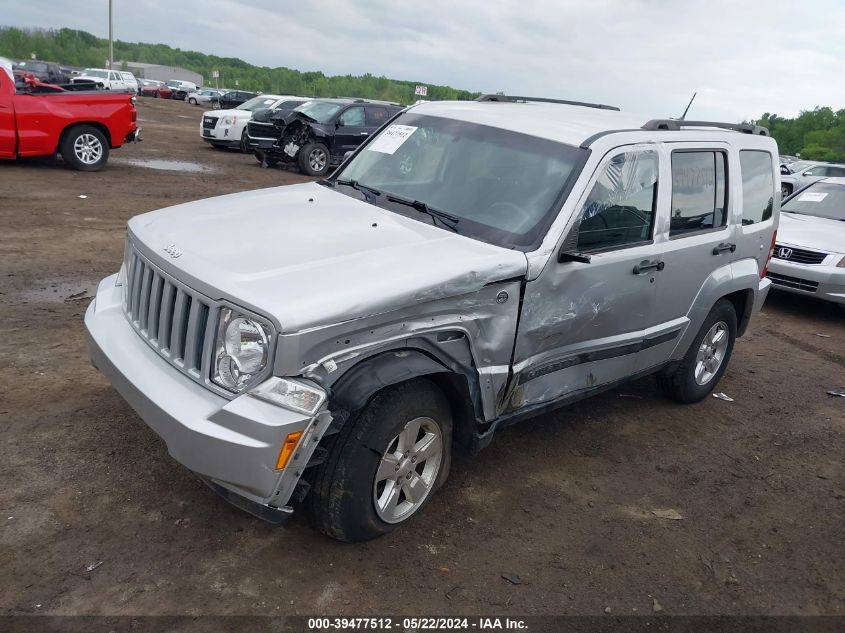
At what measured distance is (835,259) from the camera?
26.3 ft

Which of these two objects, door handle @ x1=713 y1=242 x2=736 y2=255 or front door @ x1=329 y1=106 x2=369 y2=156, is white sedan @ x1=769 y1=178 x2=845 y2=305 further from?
front door @ x1=329 y1=106 x2=369 y2=156

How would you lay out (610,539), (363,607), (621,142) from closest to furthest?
(363,607)
(610,539)
(621,142)

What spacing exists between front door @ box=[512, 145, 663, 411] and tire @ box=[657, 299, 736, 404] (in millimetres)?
915

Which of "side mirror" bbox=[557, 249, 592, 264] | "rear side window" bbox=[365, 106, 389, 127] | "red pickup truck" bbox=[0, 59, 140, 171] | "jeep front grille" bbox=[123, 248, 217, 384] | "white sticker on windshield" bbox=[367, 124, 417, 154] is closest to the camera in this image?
"jeep front grille" bbox=[123, 248, 217, 384]

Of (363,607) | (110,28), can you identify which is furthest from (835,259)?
(110,28)

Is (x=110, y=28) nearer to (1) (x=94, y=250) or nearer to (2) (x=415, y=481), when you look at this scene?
(1) (x=94, y=250)

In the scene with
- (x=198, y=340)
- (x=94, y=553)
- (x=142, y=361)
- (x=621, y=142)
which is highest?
(x=621, y=142)

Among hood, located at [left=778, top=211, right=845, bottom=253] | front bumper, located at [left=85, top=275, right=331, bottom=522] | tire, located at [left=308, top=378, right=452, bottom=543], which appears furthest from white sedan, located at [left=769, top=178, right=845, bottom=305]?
front bumper, located at [left=85, top=275, right=331, bottom=522]

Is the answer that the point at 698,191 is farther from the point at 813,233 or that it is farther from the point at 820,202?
the point at 820,202

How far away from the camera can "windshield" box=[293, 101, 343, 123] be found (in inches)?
626

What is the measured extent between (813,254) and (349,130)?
10.5 meters

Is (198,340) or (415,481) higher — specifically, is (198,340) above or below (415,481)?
above

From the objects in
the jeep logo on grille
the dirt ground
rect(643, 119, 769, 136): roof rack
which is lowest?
the dirt ground

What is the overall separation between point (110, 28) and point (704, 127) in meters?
62.0
